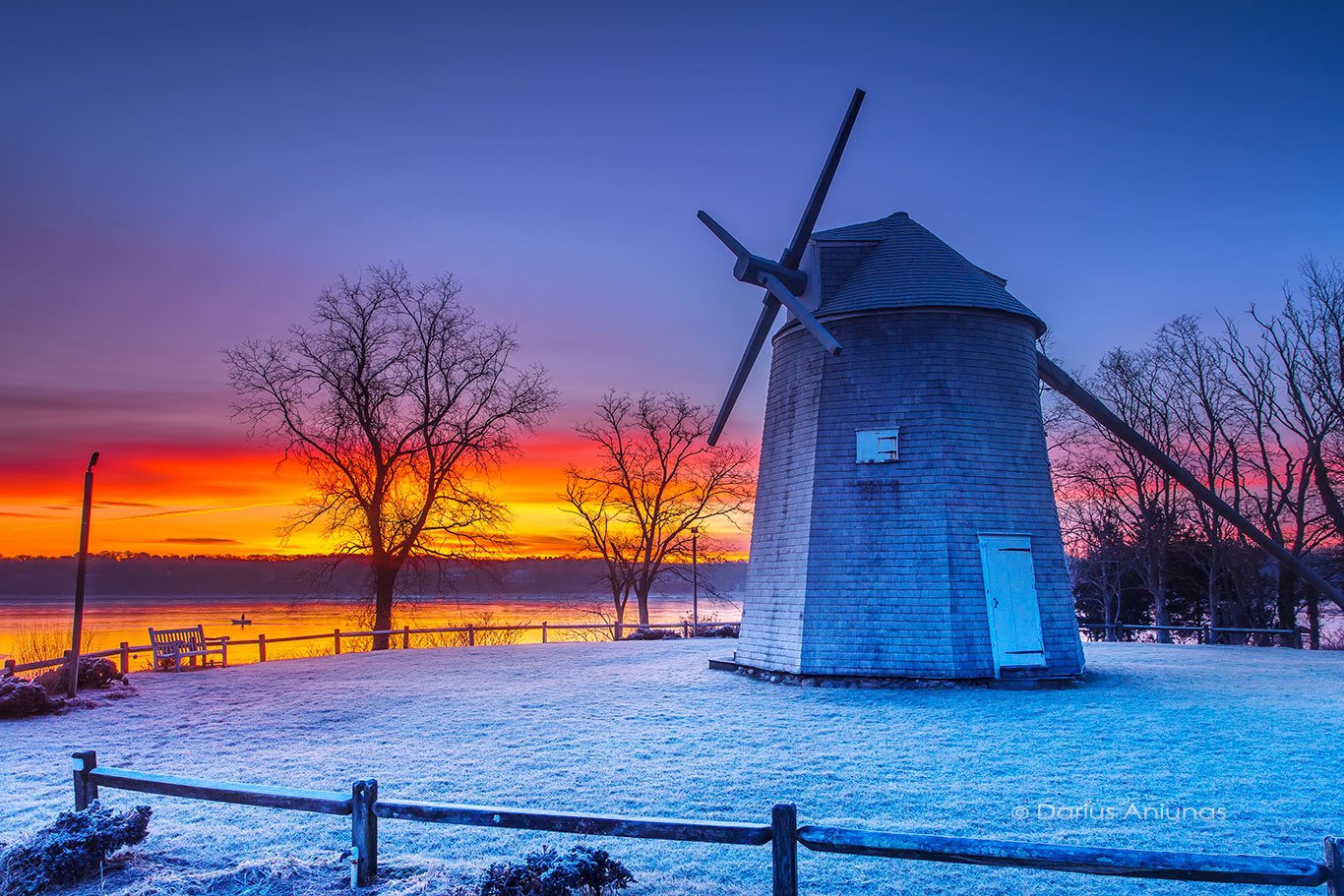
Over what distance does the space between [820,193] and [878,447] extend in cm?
→ 560

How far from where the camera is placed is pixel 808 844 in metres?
5.05

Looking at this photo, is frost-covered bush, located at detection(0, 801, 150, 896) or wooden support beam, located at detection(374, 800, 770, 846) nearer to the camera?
wooden support beam, located at detection(374, 800, 770, 846)

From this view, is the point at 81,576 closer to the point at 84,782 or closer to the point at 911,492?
the point at 84,782

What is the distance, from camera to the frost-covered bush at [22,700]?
1343cm

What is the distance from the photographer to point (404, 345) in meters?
28.3

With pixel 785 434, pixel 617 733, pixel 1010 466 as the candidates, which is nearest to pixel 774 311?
pixel 785 434

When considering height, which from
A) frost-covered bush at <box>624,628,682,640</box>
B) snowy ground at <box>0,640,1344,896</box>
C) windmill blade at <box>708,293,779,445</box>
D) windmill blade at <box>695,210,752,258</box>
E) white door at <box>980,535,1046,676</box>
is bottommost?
frost-covered bush at <box>624,628,682,640</box>

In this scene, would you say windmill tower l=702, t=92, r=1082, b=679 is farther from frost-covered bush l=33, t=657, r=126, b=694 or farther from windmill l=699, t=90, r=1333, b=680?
frost-covered bush l=33, t=657, r=126, b=694

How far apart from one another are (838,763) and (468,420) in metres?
21.9

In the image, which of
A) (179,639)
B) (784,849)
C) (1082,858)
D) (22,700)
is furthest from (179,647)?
(1082,858)

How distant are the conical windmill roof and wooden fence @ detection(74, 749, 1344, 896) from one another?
11793 millimetres

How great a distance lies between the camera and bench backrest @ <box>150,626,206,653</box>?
20156 millimetres

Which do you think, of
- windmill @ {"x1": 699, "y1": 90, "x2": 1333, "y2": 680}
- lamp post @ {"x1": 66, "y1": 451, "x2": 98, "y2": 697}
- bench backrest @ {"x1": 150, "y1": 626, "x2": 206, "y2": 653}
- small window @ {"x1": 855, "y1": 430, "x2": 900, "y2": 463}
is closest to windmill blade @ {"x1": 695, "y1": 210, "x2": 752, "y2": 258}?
windmill @ {"x1": 699, "y1": 90, "x2": 1333, "y2": 680}

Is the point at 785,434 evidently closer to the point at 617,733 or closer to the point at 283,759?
the point at 617,733
